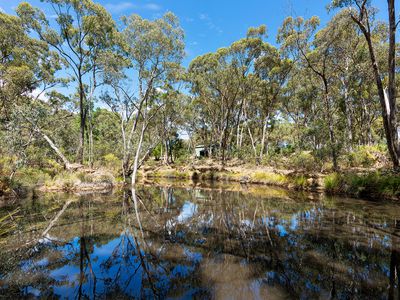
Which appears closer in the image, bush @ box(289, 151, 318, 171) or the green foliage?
the green foliage

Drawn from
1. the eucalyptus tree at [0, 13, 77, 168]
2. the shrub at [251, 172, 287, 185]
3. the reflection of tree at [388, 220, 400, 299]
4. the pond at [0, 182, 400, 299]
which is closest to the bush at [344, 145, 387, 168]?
the shrub at [251, 172, 287, 185]

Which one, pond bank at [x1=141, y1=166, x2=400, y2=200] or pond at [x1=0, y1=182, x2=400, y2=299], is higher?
pond bank at [x1=141, y1=166, x2=400, y2=200]

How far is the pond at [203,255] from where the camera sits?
134 inches

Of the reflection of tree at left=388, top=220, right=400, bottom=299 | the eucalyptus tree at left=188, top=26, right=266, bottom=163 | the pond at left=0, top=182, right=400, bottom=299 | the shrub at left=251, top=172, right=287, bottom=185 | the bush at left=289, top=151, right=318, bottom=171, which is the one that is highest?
the eucalyptus tree at left=188, top=26, right=266, bottom=163

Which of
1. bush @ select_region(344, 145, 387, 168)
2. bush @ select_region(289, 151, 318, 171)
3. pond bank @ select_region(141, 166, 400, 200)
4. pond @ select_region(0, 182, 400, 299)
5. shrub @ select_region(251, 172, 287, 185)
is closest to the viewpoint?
pond @ select_region(0, 182, 400, 299)

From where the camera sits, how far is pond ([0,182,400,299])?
3402 mm

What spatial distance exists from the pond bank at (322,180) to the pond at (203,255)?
2.67 m

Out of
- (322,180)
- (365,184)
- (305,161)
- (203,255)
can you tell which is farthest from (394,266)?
(305,161)

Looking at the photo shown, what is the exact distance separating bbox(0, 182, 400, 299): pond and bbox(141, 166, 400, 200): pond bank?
2669mm

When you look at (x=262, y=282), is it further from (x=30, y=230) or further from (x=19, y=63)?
(x=19, y=63)

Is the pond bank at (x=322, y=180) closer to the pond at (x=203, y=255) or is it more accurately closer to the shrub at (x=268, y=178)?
the shrub at (x=268, y=178)

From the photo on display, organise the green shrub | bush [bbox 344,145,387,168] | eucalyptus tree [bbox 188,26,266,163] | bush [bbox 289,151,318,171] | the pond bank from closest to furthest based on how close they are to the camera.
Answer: the pond bank, the green shrub, bush [bbox 344,145,387,168], bush [bbox 289,151,318,171], eucalyptus tree [bbox 188,26,266,163]

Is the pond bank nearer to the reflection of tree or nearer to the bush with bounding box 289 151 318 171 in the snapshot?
the bush with bounding box 289 151 318 171

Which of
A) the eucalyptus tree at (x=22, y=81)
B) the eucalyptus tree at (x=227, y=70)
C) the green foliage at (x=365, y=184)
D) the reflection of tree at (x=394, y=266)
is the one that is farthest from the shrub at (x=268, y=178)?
the eucalyptus tree at (x=22, y=81)
